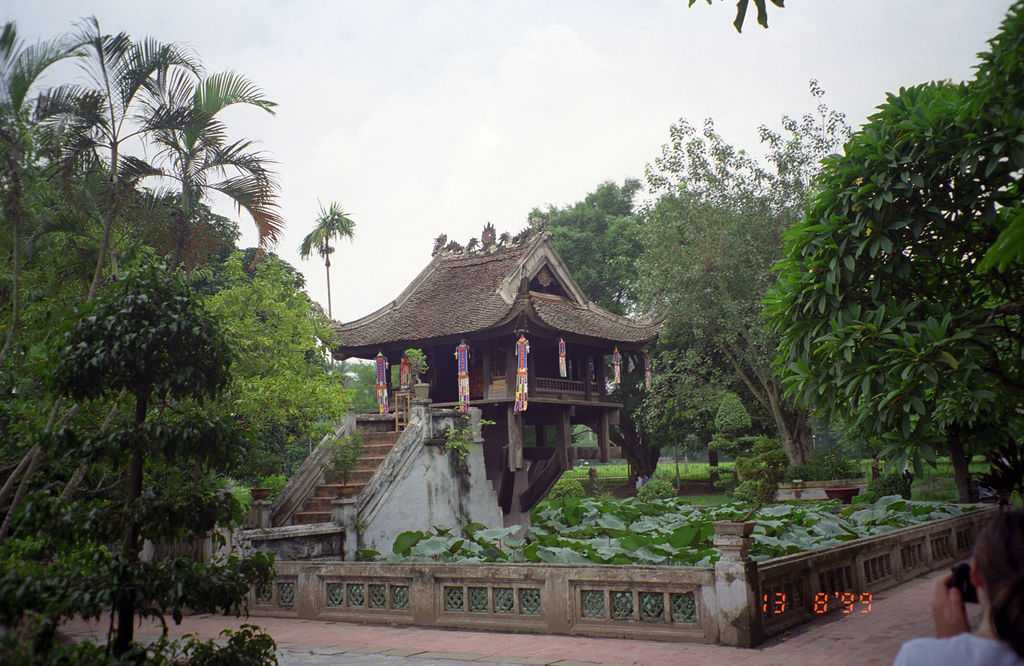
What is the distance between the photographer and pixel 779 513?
12.9 meters

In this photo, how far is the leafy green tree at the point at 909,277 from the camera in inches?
276

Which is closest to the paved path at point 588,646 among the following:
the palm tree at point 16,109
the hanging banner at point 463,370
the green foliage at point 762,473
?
the palm tree at point 16,109

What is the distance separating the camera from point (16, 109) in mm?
8492

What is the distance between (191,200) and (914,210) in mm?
7499

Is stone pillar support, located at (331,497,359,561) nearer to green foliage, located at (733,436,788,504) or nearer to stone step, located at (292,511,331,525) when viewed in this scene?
stone step, located at (292,511,331,525)

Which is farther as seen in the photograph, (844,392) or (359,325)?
(359,325)

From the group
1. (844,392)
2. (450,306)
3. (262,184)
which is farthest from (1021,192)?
(450,306)

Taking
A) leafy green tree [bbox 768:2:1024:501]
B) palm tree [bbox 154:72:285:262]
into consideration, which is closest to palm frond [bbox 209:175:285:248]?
palm tree [bbox 154:72:285:262]

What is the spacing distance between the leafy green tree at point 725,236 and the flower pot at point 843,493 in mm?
3593

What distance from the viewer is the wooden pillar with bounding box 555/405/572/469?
2358cm

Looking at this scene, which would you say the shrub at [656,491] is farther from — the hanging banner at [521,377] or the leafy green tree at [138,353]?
the leafy green tree at [138,353]

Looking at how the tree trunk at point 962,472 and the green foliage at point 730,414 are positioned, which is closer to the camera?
the tree trunk at point 962,472

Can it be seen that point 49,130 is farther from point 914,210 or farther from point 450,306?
point 450,306

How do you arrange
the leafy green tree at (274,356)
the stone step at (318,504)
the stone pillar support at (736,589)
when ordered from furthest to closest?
the stone step at (318,504), the leafy green tree at (274,356), the stone pillar support at (736,589)
